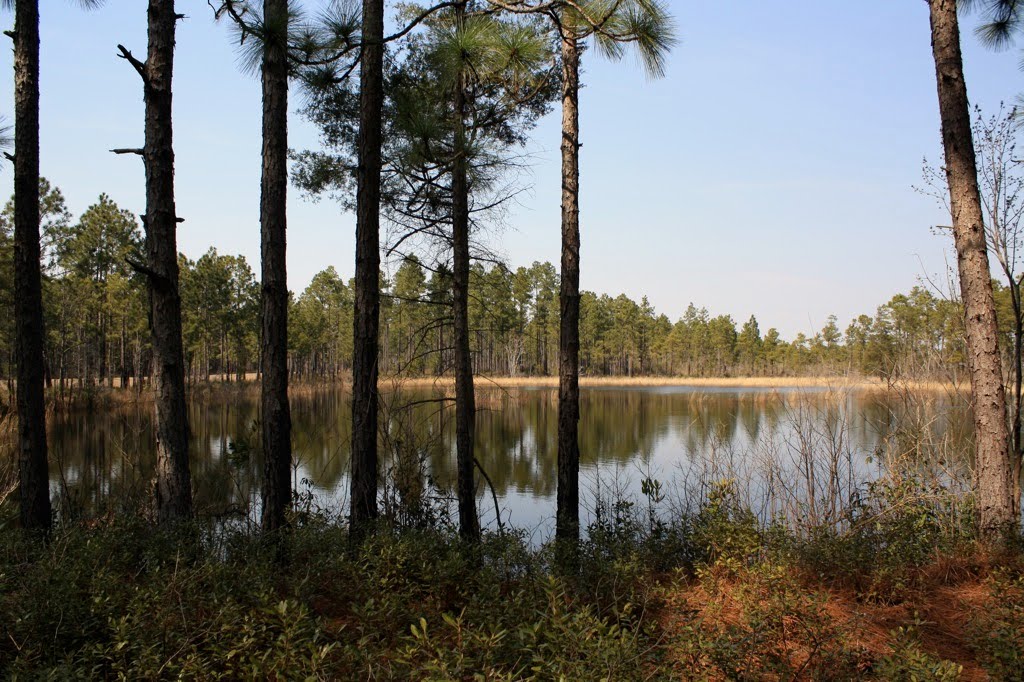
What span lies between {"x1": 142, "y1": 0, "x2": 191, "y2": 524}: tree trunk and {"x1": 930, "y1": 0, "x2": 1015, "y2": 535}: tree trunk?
665cm

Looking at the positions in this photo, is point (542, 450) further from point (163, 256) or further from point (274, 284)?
point (163, 256)

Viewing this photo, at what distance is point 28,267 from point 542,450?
45.1 ft

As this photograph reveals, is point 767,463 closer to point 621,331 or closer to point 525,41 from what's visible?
point 525,41

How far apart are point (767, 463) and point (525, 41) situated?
4.83 metres

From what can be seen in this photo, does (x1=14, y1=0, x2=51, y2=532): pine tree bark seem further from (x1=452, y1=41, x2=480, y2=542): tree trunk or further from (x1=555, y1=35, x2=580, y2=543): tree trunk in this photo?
(x1=555, y1=35, x2=580, y2=543): tree trunk

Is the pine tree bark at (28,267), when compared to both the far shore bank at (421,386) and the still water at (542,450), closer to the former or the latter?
the still water at (542,450)

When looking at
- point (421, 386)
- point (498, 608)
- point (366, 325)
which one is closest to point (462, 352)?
point (366, 325)

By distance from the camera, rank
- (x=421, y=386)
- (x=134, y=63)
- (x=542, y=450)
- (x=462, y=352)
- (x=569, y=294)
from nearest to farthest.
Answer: (x=134, y=63)
(x=569, y=294)
(x=462, y=352)
(x=542, y=450)
(x=421, y=386)

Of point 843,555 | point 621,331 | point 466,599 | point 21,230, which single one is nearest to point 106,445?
point 21,230

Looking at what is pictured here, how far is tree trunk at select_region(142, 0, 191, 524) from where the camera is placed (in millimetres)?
5285

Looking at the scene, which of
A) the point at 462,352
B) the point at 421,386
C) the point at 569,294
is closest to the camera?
the point at 569,294

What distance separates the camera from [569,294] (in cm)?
682

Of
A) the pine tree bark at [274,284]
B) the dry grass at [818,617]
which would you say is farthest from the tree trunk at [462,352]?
the dry grass at [818,617]

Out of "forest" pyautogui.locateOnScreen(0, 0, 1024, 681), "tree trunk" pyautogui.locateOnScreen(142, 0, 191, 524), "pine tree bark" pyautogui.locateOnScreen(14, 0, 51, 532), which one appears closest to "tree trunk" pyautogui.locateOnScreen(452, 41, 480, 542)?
"forest" pyautogui.locateOnScreen(0, 0, 1024, 681)
